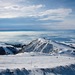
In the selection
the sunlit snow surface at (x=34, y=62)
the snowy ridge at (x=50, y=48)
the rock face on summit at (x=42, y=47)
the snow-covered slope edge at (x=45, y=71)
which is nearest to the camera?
the snow-covered slope edge at (x=45, y=71)

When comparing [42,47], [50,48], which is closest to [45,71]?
[50,48]

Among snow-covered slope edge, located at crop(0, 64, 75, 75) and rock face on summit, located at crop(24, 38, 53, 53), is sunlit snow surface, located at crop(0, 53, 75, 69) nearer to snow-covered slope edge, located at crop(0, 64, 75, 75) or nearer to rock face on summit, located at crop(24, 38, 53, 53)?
snow-covered slope edge, located at crop(0, 64, 75, 75)

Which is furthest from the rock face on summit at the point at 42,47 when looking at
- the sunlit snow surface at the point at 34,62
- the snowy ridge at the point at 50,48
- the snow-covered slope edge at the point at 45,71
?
the snow-covered slope edge at the point at 45,71

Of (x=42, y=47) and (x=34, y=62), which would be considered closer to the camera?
(x=34, y=62)

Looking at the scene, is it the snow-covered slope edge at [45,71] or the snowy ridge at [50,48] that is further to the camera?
the snowy ridge at [50,48]

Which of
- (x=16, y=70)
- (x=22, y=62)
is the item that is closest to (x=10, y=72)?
(x=16, y=70)

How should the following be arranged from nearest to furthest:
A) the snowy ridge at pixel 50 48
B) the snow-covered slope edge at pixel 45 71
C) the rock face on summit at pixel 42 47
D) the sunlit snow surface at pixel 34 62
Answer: the snow-covered slope edge at pixel 45 71 → the sunlit snow surface at pixel 34 62 → the snowy ridge at pixel 50 48 → the rock face on summit at pixel 42 47

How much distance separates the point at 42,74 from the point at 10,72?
2.95m

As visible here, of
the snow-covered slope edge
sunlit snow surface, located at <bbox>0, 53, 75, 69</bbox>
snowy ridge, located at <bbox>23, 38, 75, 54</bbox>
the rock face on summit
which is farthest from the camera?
the rock face on summit

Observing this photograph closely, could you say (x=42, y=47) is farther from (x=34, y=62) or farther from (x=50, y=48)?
(x=34, y=62)

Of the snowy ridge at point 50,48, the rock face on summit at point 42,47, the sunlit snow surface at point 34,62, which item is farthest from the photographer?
the rock face on summit at point 42,47

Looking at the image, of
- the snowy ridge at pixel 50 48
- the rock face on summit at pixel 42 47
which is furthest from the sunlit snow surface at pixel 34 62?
the rock face on summit at pixel 42 47

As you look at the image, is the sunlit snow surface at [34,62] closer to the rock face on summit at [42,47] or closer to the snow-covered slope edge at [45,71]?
the snow-covered slope edge at [45,71]

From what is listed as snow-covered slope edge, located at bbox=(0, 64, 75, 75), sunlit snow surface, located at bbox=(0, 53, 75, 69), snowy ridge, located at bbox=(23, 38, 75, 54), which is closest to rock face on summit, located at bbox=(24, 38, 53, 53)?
snowy ridge, located at bbox=(23, 38, 75, 54)
